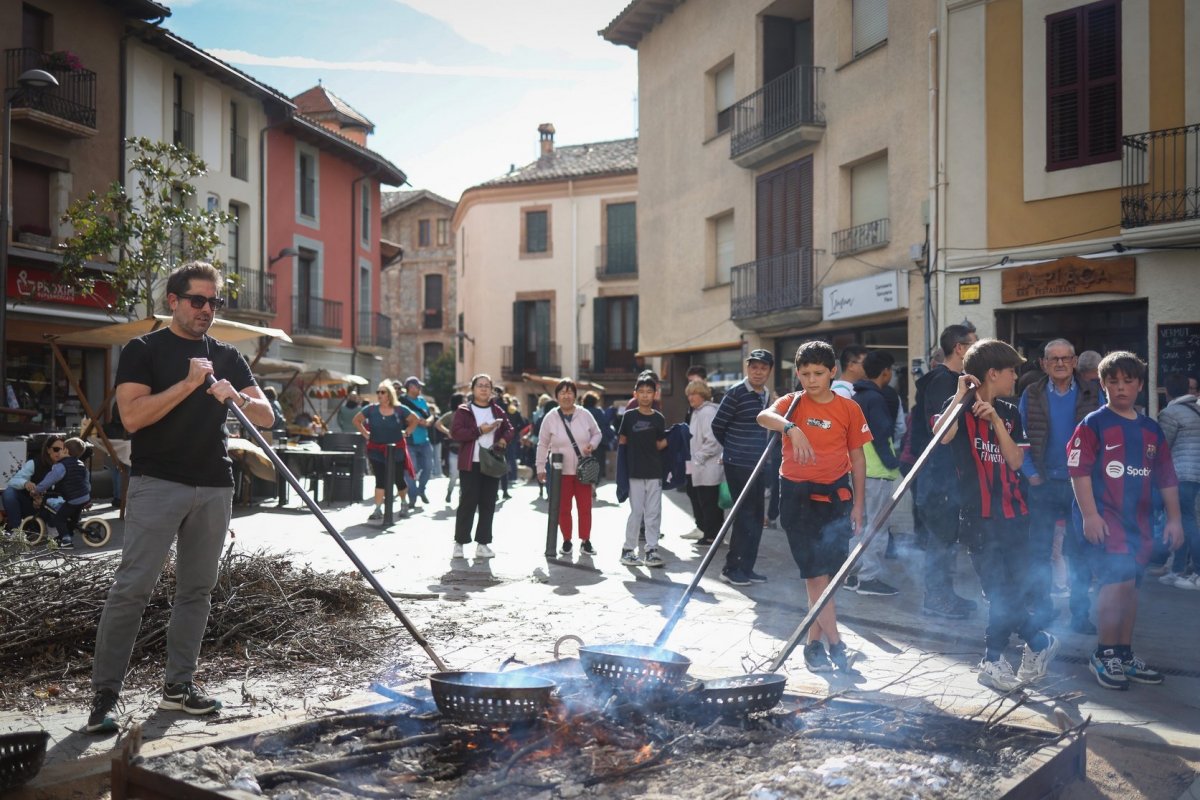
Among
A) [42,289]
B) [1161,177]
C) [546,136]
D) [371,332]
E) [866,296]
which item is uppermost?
[546,136]

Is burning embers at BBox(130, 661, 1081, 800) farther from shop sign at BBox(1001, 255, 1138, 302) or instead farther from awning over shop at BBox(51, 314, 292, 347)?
shop sign at BBox(1001, 255, 1138, 302)

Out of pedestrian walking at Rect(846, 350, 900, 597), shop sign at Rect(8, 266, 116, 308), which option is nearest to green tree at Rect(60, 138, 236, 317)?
shop sign at Rect(8, 266, 116, 308)

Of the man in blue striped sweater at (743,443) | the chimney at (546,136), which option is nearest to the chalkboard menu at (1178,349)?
the man in blue striped sweater at (743,443)

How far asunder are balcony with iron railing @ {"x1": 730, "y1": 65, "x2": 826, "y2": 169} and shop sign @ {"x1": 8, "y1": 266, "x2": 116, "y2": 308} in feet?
39.4

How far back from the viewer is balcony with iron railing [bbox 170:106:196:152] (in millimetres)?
25156

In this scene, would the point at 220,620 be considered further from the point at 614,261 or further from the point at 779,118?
the point at 614,261

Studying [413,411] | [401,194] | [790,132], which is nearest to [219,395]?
[413,411]

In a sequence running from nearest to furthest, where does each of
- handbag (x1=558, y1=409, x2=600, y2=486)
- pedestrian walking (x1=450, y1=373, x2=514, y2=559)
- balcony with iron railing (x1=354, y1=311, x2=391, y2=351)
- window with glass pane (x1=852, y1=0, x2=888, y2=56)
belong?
pedestrian walking (x1=450, y1=373, x2=514, y2=559), handbag (x1=558, y1=409, x2=600, y2=486), window with glass pane (x1=852, y1=0, x2=888, y2=56), balcony with iron railing (x1=354, y1=311, x2=391, y2=351)

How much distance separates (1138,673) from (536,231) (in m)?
36.2

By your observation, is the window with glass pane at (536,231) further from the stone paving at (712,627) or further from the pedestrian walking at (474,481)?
the pedestrian walking at (474,481)

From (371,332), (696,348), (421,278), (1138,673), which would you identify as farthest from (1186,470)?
(421,278)

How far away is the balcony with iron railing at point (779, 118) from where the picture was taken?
18.3 metres

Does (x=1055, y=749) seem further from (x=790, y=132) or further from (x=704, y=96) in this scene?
(x=704, y=96)

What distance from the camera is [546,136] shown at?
45.5 meters
